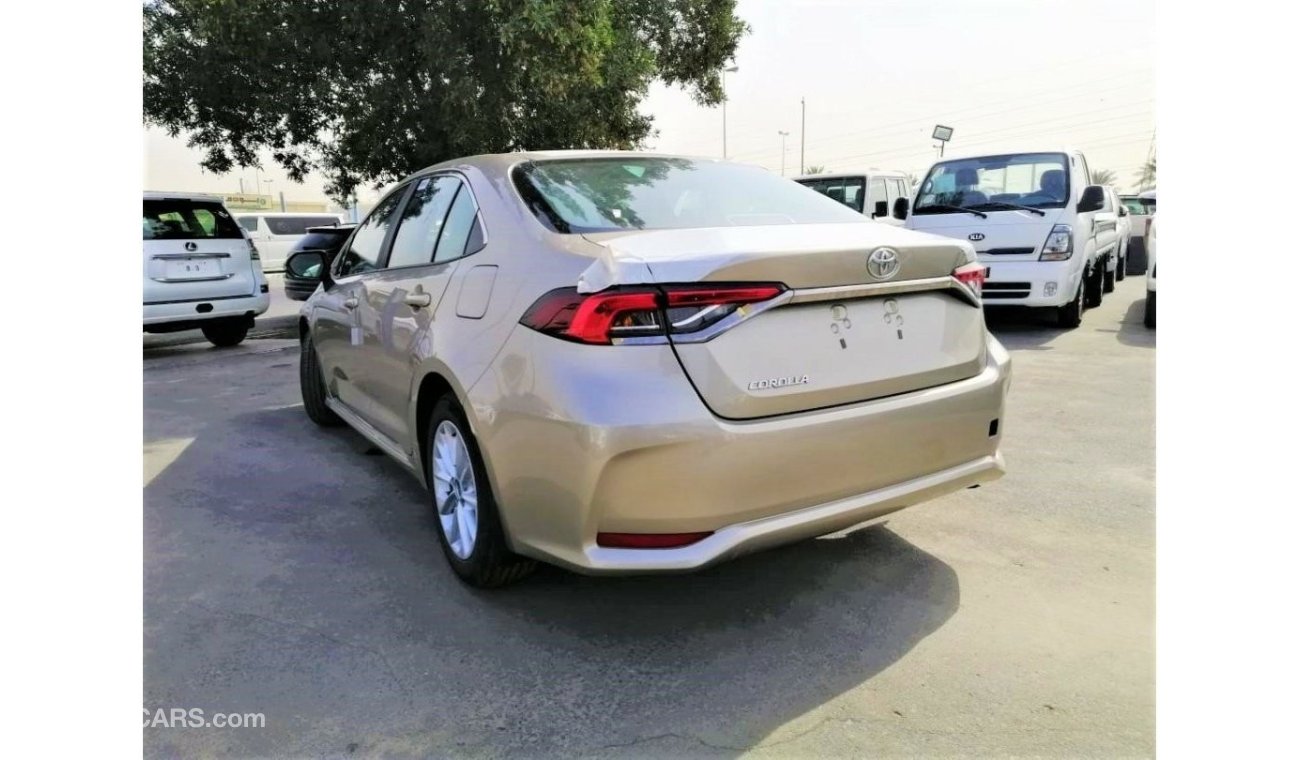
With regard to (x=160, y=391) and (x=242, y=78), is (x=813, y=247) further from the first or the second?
(x=242, y=78)

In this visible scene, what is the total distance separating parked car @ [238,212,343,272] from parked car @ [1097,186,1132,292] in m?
17.9

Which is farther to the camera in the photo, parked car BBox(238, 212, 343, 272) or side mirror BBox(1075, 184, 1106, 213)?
parked car BBox(238, 212, 343, 272)

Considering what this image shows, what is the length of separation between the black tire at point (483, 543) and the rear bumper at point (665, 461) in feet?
0.49

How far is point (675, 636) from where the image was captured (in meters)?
2.84

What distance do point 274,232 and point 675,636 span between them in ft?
78.3

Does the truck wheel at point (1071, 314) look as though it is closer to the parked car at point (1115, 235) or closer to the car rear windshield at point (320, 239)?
the parked car at point (1115, 235)

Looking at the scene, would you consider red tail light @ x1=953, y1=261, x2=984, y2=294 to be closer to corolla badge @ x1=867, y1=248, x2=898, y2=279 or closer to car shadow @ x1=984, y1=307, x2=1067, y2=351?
corolla badge @ x1=867, y1=248, x2=898, y2=279

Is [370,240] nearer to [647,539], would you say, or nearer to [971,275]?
[647,539]

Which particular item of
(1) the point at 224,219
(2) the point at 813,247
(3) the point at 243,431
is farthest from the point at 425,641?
(1) the point at 224,219

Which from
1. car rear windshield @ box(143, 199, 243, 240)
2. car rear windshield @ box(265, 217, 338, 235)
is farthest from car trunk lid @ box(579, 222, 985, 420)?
car rear windshield @ box(265, 217, 338, 235)

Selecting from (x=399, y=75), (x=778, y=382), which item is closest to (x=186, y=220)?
(x=399, y=75)

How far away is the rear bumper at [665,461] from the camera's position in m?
2.39

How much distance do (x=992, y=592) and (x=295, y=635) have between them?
235 centimetres

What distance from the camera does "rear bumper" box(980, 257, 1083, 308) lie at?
334 inches
